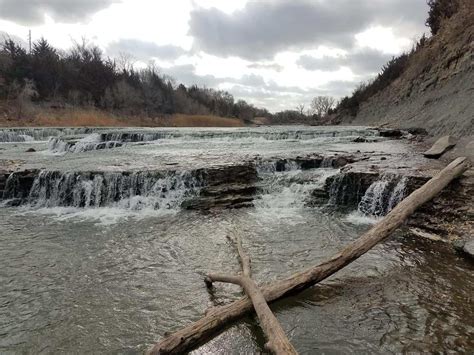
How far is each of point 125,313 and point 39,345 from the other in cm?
92

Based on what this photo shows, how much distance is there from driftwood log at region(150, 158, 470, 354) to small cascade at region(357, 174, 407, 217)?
3.23ft

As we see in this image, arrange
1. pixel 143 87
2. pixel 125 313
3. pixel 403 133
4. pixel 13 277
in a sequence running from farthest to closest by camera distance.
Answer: pixel 143 87, pixel 403 133, pixel 13 277, pixel 125 313

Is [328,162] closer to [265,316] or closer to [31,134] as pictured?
[265,316]

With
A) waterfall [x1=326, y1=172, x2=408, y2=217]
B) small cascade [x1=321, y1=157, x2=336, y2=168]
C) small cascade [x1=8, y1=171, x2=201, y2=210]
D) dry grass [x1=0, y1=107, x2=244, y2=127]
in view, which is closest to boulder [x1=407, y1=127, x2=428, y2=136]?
small cascade [x1=321, y1=157, x2=336, y2=168]

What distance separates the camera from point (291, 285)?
14.7 ft

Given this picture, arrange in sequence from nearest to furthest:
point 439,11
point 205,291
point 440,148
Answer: point 205,291
point 440,148
point 439,11

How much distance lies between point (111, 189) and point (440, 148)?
9.80 m

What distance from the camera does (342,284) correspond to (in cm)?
493

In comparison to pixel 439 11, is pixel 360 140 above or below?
below

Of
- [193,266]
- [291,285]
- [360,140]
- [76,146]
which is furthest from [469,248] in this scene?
[76,146]

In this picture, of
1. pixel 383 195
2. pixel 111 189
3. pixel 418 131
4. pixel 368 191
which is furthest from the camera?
pixel 418 131

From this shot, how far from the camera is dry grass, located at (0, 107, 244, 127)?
36.7 metres

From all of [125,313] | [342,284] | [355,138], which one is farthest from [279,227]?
[355,138]

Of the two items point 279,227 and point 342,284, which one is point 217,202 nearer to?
point 279,227
